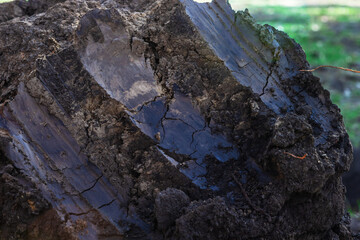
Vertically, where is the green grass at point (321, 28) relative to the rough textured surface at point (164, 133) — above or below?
above

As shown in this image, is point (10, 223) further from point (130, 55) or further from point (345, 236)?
point (345, 236)

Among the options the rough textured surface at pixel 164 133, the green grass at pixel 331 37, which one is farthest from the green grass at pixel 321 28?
the rough textured surface at pixel 164 133

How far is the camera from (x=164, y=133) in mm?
1799

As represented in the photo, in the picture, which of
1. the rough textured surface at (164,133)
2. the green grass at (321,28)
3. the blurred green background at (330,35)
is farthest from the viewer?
the green grass at (321,28)

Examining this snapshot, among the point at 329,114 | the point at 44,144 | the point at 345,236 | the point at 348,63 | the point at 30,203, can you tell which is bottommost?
the point at 30,203

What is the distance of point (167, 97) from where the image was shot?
185 cm

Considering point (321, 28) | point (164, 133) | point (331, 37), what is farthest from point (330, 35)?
point (164, 133)

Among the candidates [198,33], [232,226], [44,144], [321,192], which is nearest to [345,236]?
[321,192]

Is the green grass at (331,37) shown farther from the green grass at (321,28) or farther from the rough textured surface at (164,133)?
the rough textured surface at (164,133)

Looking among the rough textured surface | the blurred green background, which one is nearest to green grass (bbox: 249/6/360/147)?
the blurred green background

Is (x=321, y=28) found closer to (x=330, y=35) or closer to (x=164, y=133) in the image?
(x=330, y=35)

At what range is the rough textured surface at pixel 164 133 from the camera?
5.22 ft

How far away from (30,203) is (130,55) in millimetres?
842

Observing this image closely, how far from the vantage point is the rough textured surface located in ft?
5.22
